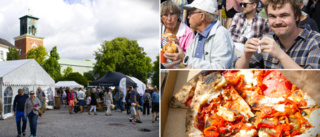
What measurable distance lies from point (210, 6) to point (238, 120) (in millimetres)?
1661

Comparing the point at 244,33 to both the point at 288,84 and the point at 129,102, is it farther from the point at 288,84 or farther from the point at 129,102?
the point at 129,102

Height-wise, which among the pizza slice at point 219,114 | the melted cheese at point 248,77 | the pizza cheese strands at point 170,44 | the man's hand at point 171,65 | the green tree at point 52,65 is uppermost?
the green tree at point 52,65

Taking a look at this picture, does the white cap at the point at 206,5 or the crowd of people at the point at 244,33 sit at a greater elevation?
the white cap at the point at 206,5

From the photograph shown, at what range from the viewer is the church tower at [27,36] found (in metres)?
77.6

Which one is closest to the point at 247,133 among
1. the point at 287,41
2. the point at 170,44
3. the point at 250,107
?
the point at 250,107

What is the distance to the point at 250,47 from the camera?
3529mm

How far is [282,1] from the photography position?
328 centimetres

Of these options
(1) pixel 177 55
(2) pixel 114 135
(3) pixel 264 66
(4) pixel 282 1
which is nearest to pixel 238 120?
(3) pixel 264 66

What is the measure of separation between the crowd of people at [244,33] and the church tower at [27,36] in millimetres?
83352

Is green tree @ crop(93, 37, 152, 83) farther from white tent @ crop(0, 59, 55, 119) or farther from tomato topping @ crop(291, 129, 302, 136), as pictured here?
tomato topping @ crop(291, 129, 302, 136)

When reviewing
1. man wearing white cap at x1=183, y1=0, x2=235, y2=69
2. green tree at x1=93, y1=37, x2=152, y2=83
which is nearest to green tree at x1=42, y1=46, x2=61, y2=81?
green tree at x1=93, y1=37, x2=152, y2=83

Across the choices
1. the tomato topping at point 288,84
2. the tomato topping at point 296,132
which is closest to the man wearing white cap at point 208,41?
the tomato topping at point 288,84

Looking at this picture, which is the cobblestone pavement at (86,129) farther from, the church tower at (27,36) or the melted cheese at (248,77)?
the church tower at (27,36)

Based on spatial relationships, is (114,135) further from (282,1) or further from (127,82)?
(127,82)
